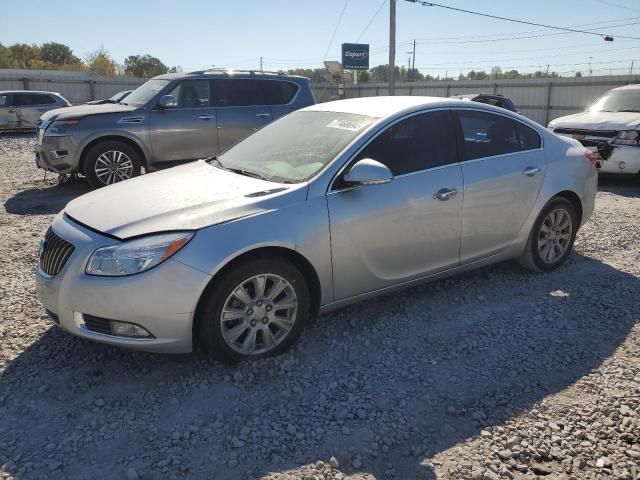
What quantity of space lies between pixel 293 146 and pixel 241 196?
0.87 metres

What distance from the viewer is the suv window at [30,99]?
63.6 feet

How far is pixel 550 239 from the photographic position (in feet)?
16.7

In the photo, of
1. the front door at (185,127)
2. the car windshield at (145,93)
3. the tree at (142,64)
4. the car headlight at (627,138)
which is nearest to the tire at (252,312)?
the front door at (185,127)

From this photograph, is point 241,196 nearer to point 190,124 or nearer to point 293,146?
point 293,146

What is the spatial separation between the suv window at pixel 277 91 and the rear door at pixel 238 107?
0.06 meters

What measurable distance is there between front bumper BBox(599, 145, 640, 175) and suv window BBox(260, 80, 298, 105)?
5.63 m

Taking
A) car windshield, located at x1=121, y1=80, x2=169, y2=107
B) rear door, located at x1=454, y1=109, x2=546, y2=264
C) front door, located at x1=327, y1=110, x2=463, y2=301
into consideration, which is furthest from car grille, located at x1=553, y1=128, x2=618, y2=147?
car windshield, located at x1=121, y1=80, x2=169, y2=107

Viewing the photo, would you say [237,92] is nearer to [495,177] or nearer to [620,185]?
[495,177]

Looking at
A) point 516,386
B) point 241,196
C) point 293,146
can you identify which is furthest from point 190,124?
point 516,386

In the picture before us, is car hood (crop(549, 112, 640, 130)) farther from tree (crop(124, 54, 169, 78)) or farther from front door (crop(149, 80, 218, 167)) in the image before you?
tree (crop(124, 54, 169, 78))

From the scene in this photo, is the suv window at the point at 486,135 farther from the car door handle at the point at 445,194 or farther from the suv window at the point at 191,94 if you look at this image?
the suv window at the point at 191,94

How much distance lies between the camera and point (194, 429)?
2.88 metres

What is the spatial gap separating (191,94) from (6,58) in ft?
258

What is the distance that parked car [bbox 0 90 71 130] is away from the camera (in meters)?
19.2
